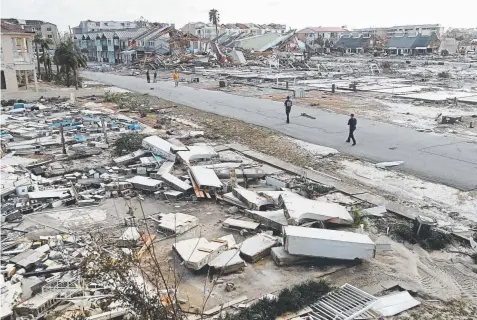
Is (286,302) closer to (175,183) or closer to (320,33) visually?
(175,183)

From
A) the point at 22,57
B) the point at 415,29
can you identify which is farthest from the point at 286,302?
the point at 415,29

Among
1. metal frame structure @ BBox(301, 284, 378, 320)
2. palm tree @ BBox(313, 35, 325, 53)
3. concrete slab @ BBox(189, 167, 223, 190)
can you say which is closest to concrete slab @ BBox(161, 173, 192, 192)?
concrete slab @ BBox(189, 167, 223, 190)

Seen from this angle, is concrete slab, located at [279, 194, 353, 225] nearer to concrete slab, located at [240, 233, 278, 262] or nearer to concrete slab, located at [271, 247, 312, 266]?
concrete slab, located at [240, 233, 278, 262]

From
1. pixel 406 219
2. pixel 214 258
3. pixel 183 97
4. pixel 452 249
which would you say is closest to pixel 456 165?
pixel 406 219

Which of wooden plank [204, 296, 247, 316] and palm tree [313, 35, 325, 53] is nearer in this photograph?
wooden plank [204, 296, 247, 316]

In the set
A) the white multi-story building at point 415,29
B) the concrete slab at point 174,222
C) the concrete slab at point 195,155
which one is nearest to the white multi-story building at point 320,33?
the white multi-story building at point 415,29
